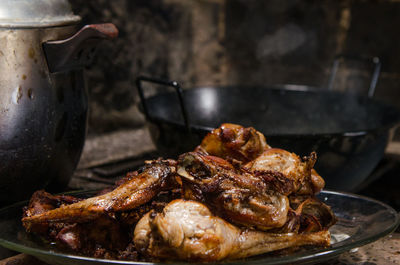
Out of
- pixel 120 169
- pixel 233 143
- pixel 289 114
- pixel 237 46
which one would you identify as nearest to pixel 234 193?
pixel 233 143

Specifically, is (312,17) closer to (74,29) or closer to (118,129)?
(118,129)

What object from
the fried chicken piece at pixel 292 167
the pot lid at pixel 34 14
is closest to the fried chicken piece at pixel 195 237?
the fried chicken piece at pixel 292 167

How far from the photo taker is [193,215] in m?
0.86

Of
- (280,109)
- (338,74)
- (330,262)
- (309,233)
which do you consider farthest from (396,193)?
(309,233)

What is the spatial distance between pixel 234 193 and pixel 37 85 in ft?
2.26

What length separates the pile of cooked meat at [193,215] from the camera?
2.77ft

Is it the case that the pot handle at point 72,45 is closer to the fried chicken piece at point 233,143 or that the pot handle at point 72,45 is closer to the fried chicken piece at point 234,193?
the fried chicken piece at point 233,143

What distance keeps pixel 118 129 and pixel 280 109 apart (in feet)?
3.06

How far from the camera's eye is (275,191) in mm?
928

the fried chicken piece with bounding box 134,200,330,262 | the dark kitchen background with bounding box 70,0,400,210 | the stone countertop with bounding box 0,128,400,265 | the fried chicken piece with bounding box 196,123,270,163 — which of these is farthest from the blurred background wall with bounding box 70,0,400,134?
the fried chicken piece with bounding box 134,200,330,262

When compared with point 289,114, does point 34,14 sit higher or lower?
higher

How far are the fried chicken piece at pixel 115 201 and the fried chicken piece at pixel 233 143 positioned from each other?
183 mm

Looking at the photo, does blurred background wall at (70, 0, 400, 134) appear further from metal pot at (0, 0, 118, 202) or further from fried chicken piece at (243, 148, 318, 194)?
fried chicken piece at (243, 148, 318, 194)

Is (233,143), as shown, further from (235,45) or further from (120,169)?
(235,45)
